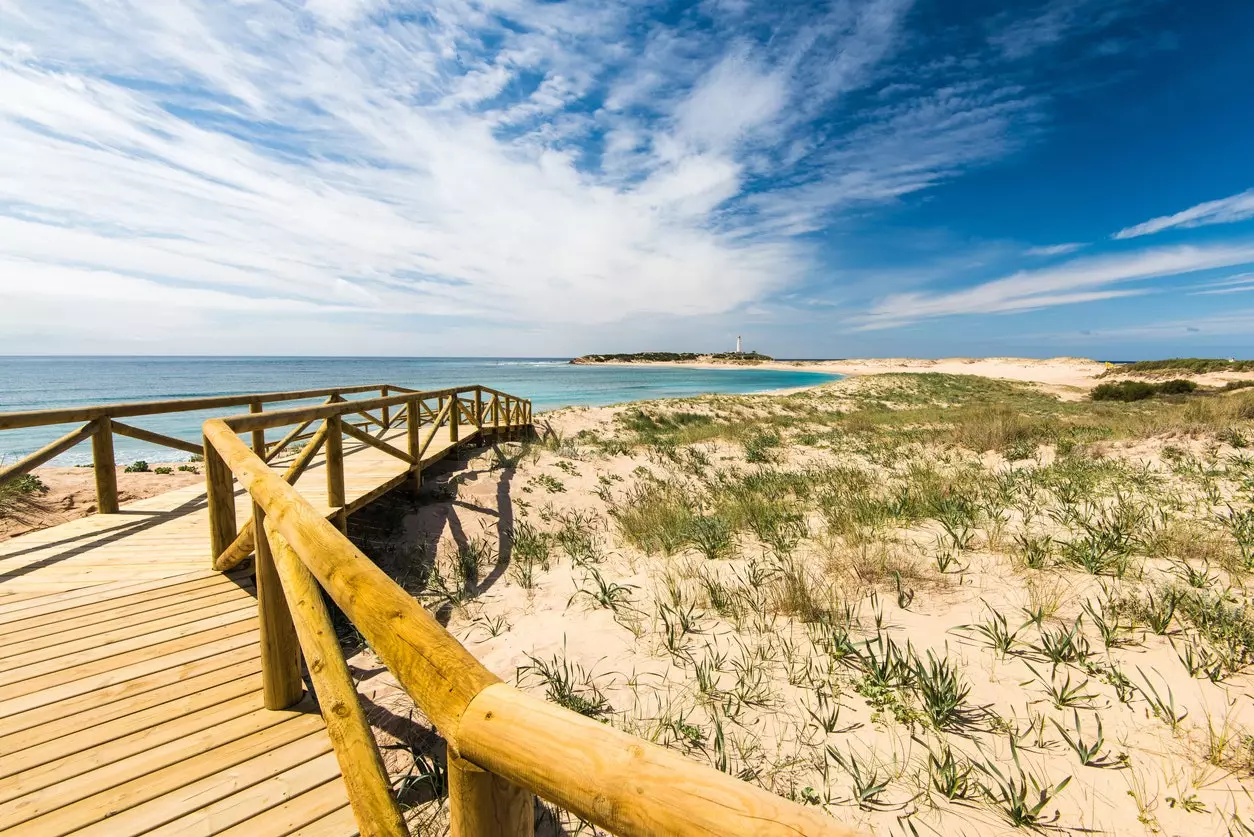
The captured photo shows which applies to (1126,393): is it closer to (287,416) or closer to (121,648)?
(287,416)

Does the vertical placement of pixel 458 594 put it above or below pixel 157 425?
above

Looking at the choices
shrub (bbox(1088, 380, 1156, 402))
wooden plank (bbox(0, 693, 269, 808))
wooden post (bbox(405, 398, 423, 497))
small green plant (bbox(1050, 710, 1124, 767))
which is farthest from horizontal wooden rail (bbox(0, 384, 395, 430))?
shrub (bbox(1088, 380, 1156, 402))

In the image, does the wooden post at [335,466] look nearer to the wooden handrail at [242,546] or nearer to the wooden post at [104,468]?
the wooden handrail at [242,546]

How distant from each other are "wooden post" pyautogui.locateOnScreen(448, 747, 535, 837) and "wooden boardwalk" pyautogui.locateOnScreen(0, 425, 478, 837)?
4.92 ft

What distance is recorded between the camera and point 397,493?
338 inches

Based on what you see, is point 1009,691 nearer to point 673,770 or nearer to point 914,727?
point 914,727

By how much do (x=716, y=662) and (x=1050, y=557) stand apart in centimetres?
337

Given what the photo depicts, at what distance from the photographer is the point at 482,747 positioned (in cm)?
97

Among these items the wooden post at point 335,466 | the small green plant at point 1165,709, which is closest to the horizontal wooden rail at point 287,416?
the wooden post at point 335,466

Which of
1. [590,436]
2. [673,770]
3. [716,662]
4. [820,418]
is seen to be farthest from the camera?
[820,418]

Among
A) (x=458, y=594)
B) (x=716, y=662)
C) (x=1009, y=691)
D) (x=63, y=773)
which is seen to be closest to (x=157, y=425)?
(x=458, y=594)

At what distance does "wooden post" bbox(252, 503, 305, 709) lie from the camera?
2543mm

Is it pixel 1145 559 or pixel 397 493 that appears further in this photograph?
pixel 397 493

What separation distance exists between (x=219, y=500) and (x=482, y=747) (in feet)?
13.5
